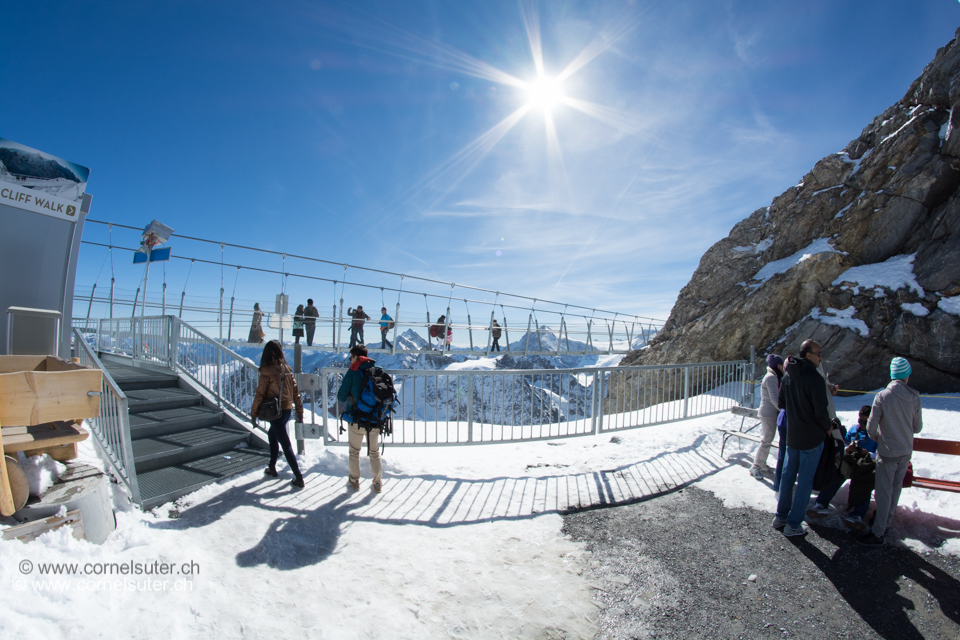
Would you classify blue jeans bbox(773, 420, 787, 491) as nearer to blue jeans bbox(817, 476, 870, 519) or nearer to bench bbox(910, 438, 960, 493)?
blue jeans bbox(817, 476, 870, 519)

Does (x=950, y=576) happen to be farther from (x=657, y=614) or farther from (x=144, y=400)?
(x=144, y=400)

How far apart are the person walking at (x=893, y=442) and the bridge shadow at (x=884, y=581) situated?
0.77ft

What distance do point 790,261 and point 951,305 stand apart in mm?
5549

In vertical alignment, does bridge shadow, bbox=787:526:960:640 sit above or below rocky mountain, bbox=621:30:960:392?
below

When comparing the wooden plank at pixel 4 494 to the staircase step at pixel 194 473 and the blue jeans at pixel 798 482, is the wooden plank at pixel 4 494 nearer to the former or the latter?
the staircase step at pixel 194 473

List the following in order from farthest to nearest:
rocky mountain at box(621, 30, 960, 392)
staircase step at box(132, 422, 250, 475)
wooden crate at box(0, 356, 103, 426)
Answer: rocky mountain at box(621, 30, 960, 392), staircase step at box(132, 422, 250, 475), wooden crate at box(0, 356, 103, 426)

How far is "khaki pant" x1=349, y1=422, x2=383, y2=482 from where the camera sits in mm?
5062

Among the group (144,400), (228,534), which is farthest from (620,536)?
(144,400)

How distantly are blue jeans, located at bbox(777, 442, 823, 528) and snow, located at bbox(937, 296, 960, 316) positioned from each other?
37.0 ft

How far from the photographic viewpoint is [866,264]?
13852mm

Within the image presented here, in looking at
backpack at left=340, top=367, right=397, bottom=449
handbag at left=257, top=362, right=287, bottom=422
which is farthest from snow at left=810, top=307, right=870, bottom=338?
handbag at left=257, top=362, right=287, bottom=422

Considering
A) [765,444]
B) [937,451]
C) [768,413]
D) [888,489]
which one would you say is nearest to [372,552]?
[888,489]

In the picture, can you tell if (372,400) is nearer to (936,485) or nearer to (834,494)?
(834,494)

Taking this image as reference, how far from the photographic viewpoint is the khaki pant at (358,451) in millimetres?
5062
